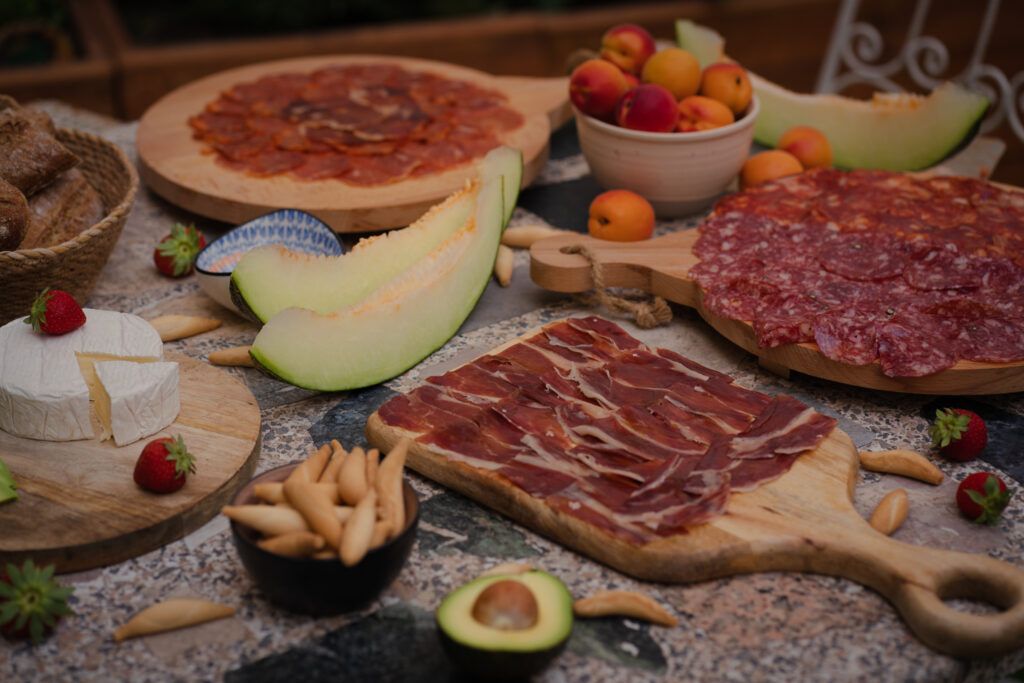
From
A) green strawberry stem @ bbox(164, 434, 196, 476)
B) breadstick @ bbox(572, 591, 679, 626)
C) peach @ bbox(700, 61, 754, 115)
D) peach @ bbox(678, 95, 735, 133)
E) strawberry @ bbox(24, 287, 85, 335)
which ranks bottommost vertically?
breadstick @ bbox(572, 591, 679, 626)

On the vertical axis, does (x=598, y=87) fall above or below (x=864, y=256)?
above

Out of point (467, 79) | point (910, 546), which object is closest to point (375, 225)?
point (467, 79)

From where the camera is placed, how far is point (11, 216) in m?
1.88

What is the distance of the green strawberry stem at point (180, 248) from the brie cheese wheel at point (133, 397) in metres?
0.67

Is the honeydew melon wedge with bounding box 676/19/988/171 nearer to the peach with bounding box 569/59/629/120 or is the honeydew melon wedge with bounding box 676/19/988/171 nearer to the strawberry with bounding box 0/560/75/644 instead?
the peach with bounding box 569/59/629/120

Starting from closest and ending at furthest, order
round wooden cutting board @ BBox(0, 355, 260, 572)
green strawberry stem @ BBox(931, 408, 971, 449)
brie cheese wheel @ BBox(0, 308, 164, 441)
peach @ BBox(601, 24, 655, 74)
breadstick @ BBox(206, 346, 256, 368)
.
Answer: round wooden cutting board @ BBox(0, 355, 260, 572)
brie cheese wheel @ BBox(0, 308, 164, 441)
green strawberry stem @ BBox(931, 408, 971, 449)
breadstick @ BBox(206, 346, 256, 368)
peach @ BBox(601, 24, 655, 74)

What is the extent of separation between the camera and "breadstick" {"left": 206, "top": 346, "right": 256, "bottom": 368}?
198 centimetres

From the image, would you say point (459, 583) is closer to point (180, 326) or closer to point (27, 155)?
point (180, 326)

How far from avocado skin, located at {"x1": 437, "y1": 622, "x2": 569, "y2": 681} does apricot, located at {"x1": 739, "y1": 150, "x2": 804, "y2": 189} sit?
1.60 m

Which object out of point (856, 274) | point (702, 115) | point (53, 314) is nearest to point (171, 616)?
point (53, 314)

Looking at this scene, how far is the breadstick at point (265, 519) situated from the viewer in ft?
4.38

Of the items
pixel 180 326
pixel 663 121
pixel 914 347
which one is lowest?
pixel 180 326

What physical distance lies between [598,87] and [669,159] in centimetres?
23

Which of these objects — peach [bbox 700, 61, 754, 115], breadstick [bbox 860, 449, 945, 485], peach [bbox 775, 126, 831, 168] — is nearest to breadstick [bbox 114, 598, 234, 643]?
breadstick [bbox 860, 449, 945, 485]
